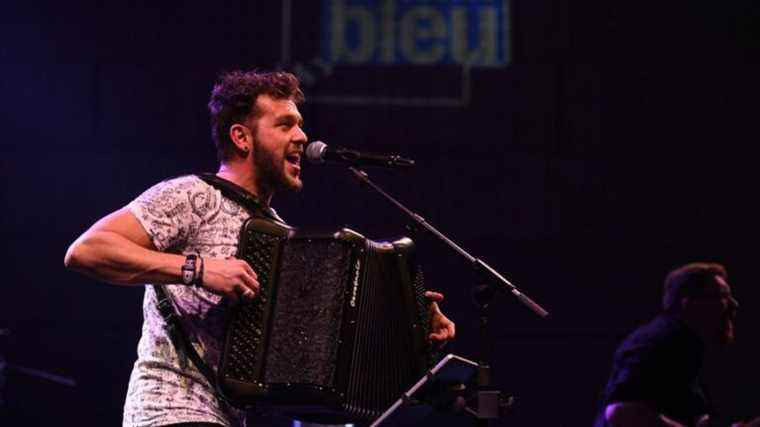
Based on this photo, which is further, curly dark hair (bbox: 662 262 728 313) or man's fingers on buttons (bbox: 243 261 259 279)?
curly dark hair (bbox: 662 262 728 313)

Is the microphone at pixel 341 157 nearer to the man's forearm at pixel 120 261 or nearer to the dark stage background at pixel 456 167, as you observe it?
the man's forearm at pixel 120 261

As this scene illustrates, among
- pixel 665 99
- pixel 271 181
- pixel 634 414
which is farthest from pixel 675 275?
pixel 271 181

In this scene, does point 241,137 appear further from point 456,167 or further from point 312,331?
point 456,167

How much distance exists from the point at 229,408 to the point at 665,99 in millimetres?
4113

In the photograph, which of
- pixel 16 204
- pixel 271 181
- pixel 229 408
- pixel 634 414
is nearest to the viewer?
pixel 229 408

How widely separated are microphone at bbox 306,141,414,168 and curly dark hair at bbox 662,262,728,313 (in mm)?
1768

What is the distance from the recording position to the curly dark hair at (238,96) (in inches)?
104

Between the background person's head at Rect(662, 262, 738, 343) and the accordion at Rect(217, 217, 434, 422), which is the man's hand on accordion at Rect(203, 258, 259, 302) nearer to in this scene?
the accordion at Rect(217, 217, 434, 422)

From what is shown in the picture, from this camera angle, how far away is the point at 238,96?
2.65 metres

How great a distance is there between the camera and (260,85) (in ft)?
8.76

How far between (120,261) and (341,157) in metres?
0.78

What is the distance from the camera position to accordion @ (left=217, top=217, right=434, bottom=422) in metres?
2.22

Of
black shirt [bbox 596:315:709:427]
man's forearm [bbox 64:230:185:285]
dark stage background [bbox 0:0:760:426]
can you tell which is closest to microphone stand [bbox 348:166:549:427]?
man's forearm [bbox 64:230:185:285]

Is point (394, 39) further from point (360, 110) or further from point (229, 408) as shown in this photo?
point (229, 408)
